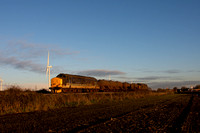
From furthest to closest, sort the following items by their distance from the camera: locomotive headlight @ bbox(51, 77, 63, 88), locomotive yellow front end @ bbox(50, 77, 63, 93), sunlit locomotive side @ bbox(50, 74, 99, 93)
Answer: locomotive headlight @ bbox(51, 77, 63, 88)
sunlit locomotive side @ bbox(50, 74, 99, 93)
locomotive yellow front end @ bbox(50, 77, 63, 93)

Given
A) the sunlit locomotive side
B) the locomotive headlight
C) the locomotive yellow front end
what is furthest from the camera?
the locomotive headlight

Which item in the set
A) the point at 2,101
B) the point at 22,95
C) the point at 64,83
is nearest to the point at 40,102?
the point at 22,95

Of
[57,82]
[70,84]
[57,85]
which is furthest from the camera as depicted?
[70,84]

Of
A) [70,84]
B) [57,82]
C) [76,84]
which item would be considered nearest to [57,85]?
[57,82]

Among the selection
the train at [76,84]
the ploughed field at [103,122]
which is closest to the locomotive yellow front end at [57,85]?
the train at [76,84]

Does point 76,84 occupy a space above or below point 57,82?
below

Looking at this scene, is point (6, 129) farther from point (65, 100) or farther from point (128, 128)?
point (65, 100)

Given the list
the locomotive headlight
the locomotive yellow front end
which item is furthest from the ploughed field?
the locomotive headlight

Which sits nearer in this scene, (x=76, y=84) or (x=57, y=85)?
(x=57, y=85)

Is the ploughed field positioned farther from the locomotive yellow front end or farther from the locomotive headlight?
the locomotive headlight

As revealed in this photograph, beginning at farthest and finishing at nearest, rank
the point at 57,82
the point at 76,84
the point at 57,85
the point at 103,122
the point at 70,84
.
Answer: the point at 76,84 < the point at 70,84 < the point at 57,82 < the point at 57,85 < the point at 103,122

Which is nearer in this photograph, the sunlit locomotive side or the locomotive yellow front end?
the locomotive yellow front end

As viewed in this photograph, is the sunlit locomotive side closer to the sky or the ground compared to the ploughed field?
closer to the sky

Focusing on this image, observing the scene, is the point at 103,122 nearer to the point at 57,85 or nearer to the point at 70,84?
the point at 57,85
